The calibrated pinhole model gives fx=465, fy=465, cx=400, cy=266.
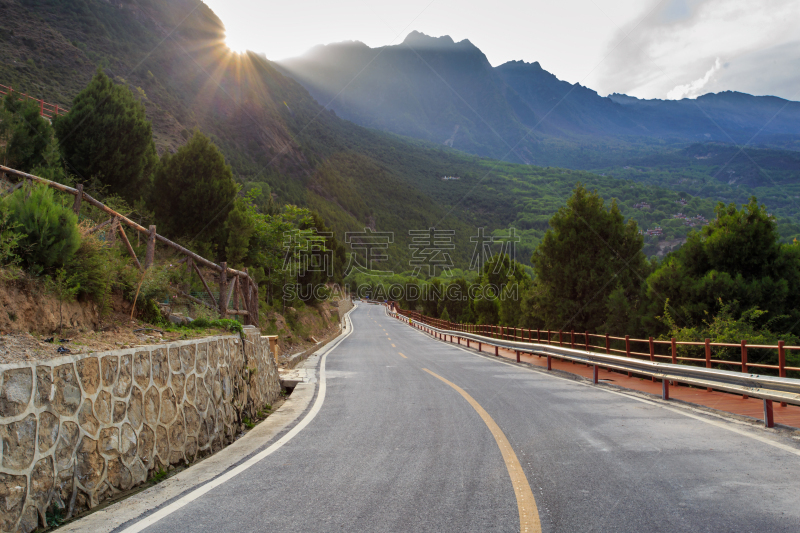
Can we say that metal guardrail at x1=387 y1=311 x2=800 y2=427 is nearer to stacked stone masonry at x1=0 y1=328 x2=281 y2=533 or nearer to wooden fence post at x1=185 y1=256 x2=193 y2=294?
stacked stone masonry at x1=0 y1=328 x2=281 y2=533

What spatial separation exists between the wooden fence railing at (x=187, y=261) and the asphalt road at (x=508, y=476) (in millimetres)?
3707

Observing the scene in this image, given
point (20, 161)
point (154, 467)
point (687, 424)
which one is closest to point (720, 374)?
point (687, 424)

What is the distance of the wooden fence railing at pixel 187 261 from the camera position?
724cm

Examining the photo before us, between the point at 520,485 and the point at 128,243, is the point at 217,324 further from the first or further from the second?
the point at 520,485

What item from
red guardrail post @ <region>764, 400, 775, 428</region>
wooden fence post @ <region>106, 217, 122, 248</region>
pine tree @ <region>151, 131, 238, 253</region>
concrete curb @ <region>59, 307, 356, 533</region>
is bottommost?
concrete curb @ <region>59, 307, 356, 533</region>

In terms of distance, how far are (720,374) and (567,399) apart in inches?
105

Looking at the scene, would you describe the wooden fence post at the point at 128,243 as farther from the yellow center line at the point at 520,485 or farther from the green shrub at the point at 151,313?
the yellow center line at the point at 520,485

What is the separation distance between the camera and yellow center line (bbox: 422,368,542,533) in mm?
3338

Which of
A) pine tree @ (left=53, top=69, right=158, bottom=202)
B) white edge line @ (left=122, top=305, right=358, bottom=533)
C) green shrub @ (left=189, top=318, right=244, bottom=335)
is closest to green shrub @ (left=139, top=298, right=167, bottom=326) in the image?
green shrub @ (left=189, top=318, right=244, bottom=335)

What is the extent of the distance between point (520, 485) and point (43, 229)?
235 inches

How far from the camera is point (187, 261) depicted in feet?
30.7

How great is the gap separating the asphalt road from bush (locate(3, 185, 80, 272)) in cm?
352

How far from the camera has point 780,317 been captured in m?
12.5

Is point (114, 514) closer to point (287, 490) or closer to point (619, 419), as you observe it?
point (287, 490)
